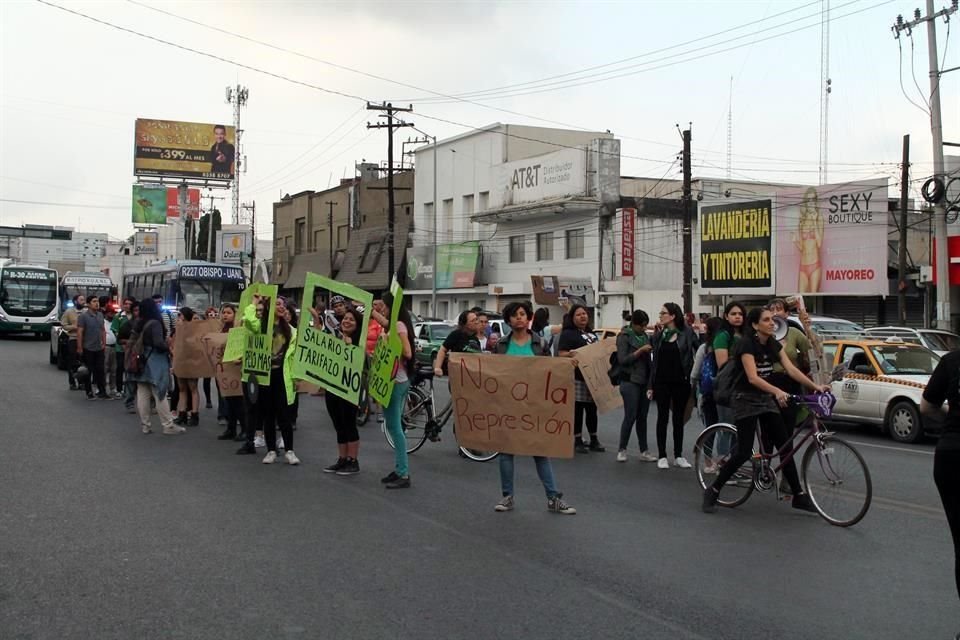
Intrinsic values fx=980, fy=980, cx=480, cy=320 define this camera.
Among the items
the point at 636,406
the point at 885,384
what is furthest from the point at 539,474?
the point at 885,384

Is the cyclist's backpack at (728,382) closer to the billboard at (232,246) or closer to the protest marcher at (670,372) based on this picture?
the protest marcher at (670,372)

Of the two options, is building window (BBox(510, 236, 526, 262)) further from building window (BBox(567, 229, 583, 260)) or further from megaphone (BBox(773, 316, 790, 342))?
megaphone (BBox(773, 316, 790, 342))

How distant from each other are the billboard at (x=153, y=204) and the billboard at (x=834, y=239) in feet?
210

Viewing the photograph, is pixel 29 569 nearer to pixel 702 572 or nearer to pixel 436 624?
pixel 436 624

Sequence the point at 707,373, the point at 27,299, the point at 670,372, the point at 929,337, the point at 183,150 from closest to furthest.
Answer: the point at 670,372 < the point at 707,373 < the point at 929,337 < the point at 27,299 < the point at 183,150

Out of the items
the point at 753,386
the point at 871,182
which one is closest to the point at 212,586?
the point at 753,386

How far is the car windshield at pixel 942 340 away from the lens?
22188mm

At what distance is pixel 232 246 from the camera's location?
74.9 metres

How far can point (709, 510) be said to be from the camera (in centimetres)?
855

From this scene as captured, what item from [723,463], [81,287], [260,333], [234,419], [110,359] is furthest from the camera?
[81,287]

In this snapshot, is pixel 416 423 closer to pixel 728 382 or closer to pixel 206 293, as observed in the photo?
pixel 728 382

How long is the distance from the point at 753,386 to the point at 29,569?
5.66 m

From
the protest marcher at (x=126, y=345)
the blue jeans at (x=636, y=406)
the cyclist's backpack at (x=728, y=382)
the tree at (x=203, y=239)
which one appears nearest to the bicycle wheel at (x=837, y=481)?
the cyclist's backpack at (x=728, y=382)

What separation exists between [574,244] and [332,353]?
1314 inches
